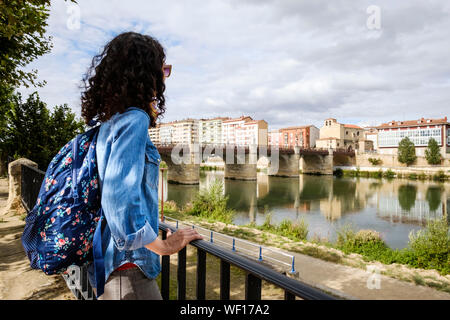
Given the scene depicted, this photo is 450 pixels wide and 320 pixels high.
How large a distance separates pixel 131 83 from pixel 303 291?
43.8 inches

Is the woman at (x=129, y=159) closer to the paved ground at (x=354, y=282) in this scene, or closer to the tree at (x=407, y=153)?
the paved ground at (x=354, y=282)

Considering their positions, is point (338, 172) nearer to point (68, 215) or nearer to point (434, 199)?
point (434, 199)

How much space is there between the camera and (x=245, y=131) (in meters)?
101

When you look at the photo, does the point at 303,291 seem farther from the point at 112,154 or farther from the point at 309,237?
the point at 309,237

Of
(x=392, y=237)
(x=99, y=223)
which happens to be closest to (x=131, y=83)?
(x=99, y=223)

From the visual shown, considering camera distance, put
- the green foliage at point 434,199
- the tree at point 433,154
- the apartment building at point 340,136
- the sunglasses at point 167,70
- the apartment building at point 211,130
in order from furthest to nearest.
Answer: the apartment building at point 211,130
the apartment building at point 340,136
the tree at point 433,154
the green foliage at point 434,199
the sunglasses at point 167,70

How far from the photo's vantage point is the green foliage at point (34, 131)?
29.7 feet

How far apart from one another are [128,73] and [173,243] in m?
0.79

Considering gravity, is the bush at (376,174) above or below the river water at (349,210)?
above

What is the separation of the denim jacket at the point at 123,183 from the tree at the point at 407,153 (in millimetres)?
70177

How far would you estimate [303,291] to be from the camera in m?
1.09

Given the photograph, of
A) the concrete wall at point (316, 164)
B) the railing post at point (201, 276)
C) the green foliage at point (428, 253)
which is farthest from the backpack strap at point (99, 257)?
the concrete wall at point (316, 164)

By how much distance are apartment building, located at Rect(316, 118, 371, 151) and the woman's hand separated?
3512 inches

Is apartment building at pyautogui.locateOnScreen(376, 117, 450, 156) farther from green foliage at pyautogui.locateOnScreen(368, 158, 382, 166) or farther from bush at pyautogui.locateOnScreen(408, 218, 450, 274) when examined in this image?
bush at pyautogui.locateOnScreen(408, 218, 450, 274)
